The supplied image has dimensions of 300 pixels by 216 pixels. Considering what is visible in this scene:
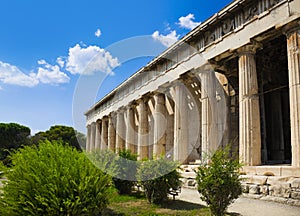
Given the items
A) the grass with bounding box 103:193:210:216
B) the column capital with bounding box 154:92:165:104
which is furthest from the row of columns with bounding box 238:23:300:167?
the column capital with bounding box 154:92:165:104

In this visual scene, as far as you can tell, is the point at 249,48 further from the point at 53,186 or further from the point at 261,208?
the point at 53,186

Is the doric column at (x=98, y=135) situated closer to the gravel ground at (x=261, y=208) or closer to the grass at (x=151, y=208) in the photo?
the grass at (x=151, y=208)

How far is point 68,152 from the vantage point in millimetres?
6305

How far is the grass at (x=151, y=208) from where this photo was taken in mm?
7836

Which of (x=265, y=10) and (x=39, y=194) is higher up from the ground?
(x=265, y=10)

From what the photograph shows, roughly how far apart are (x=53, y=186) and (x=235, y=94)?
551 inches

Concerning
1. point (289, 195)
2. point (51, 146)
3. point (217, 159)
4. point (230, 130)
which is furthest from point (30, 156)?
point (230, 130)

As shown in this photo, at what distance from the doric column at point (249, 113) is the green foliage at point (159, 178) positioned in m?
3.88

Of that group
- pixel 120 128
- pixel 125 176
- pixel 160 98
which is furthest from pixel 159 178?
pixel 120 128

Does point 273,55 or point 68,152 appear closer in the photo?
point 68,152

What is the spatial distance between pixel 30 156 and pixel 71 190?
128 centimetres

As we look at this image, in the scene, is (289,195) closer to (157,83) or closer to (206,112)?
(206,112)

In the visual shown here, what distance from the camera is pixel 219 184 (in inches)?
255

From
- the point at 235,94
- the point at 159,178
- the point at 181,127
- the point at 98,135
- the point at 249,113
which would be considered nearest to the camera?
the point at 159,178
